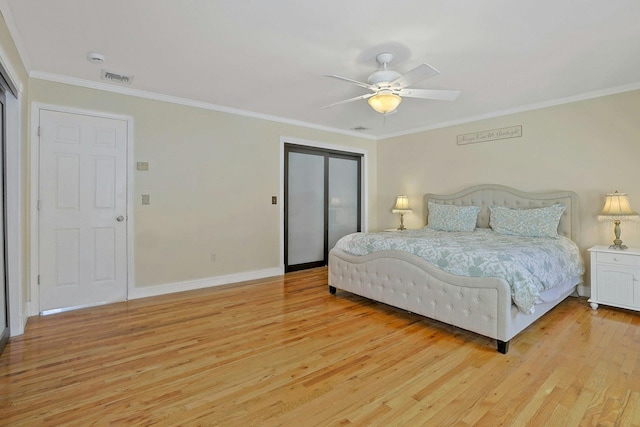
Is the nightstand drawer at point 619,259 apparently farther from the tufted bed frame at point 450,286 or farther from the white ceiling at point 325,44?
the white ceiling at point 325,44

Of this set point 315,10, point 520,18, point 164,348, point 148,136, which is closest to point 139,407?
point 164,348

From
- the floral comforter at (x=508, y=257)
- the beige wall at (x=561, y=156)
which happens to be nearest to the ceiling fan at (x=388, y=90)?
the floral comforter at (x=508, y=257)

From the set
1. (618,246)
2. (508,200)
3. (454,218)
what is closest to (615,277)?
(618,246)

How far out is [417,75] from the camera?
251 centimetres

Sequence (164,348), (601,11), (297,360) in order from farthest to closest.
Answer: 1. (164,348)
2. (297,360)
3. (601,11)

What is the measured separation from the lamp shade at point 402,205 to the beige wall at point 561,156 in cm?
25

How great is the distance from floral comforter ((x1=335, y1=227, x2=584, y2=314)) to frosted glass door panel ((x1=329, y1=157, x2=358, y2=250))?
200cm

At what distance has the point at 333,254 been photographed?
403 centimetres

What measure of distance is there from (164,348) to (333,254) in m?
2.10

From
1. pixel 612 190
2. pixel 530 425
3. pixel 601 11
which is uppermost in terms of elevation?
pixel 601 11

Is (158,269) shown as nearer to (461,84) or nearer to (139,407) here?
(139,407)

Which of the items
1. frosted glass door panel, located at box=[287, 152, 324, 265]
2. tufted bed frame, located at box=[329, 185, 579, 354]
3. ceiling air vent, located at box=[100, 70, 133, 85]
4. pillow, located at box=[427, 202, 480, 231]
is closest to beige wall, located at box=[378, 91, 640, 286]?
tufted bed frame, located at box=[329, 185, 579, 354]

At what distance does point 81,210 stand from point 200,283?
1583 millimetres

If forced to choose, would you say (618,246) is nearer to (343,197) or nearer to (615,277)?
(615,277)
